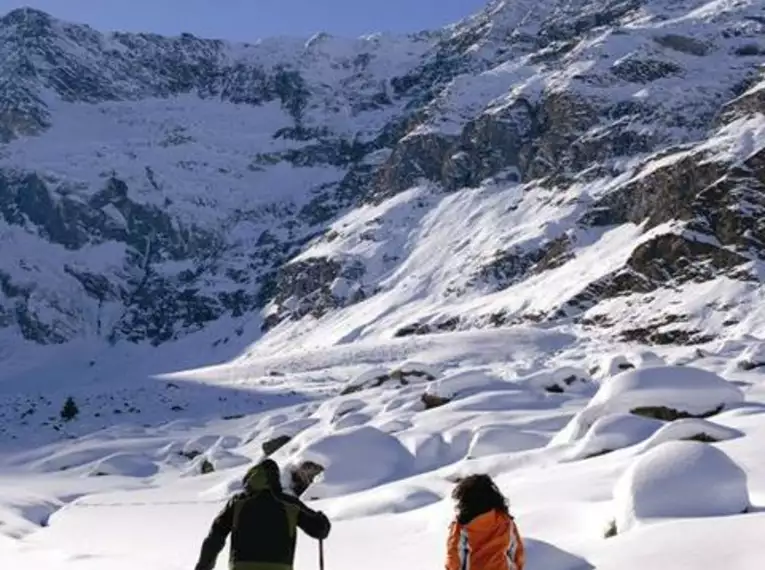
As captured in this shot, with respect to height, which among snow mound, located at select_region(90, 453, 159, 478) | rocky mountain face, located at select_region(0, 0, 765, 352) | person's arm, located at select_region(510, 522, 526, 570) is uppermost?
rocky mountain face, located at select_region(0, 0, 765, 352)

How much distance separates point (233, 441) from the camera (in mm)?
41312

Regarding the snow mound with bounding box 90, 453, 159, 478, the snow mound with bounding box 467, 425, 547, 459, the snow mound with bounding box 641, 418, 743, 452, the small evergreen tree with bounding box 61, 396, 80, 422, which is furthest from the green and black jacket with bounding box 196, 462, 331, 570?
the small evergreen tree with bounding box 61, 396, 80, 422

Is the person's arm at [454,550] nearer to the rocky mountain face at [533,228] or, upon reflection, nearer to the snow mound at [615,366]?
the snow mound at [615,366]

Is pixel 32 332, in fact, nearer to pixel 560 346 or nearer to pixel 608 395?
pixel 560 346

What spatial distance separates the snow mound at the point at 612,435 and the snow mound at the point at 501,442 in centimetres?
511

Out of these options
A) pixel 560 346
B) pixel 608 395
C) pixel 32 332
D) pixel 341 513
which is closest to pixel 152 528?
pixel 341 513

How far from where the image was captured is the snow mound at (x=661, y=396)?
22531 mm

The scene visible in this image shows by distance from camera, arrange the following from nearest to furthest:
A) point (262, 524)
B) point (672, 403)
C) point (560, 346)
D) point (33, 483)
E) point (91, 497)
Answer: point (262, 524) → point (672, 403) → point (91, 497) → point (33, 483) → point (560, 346)

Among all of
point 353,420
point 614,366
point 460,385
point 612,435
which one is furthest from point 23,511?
point 614,366

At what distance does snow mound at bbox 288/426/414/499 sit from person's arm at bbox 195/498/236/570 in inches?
598

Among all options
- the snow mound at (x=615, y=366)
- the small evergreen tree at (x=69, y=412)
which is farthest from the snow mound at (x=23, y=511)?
the small evergreen tree at (x=69, y=412)

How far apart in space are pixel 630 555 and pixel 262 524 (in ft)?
13.3

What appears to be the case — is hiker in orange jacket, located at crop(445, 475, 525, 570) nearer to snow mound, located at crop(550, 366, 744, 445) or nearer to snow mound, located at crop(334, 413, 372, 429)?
snow mound, located at crop(550, 366, 744, 445)

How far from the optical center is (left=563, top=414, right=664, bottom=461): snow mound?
18.8 metres
